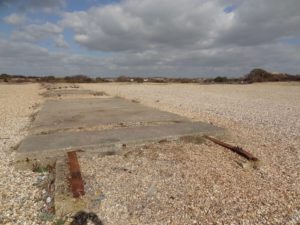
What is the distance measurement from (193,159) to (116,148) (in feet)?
4.01

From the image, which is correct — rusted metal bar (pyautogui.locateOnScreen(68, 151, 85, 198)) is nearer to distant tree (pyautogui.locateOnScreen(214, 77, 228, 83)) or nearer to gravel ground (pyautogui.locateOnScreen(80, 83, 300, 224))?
gravel ground (pyautogui.locateOnScreen(80, 83, 300, 224))

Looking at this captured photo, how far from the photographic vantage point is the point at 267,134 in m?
6.16

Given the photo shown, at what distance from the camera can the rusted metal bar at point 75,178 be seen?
9.98 feet

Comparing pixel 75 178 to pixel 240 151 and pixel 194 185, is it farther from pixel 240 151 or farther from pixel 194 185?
pixel 240 151

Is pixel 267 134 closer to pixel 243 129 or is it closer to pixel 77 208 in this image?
pixel 243 129

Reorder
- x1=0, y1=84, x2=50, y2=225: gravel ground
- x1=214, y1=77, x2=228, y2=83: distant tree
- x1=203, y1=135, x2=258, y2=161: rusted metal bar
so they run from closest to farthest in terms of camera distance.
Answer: x1=0, y1=84, x2=50, y2=225: gravel ground, x1=203, y1=135, x2=258, y2=161: rusted metal bar, x1=214, y1=77, x2=228, y2=83: distant tree

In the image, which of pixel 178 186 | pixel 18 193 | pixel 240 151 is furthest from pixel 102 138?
pixel 240 151

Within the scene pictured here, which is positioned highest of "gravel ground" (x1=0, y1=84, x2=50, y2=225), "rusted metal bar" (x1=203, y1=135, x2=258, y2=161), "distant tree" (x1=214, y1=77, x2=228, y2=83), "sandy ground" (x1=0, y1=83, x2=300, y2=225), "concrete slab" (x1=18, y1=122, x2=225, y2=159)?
"concrete slab" (x1=18, y1=122, x2=225, y2=159)

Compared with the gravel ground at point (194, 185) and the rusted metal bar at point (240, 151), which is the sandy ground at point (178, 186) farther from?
the rusted metal bar at point (240, 151)

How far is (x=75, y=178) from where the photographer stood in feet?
11.0

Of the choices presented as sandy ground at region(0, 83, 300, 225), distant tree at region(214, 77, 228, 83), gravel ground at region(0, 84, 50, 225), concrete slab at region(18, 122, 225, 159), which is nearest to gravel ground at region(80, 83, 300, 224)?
sandy ground at region(0, 83, 300, 225)

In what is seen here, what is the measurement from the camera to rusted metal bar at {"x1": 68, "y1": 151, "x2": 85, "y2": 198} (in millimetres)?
3043

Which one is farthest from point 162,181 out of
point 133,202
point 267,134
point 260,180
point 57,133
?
point 267,134

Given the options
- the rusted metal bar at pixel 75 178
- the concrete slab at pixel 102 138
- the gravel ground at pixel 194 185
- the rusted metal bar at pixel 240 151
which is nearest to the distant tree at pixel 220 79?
the concrete slab at pixel 102 138
